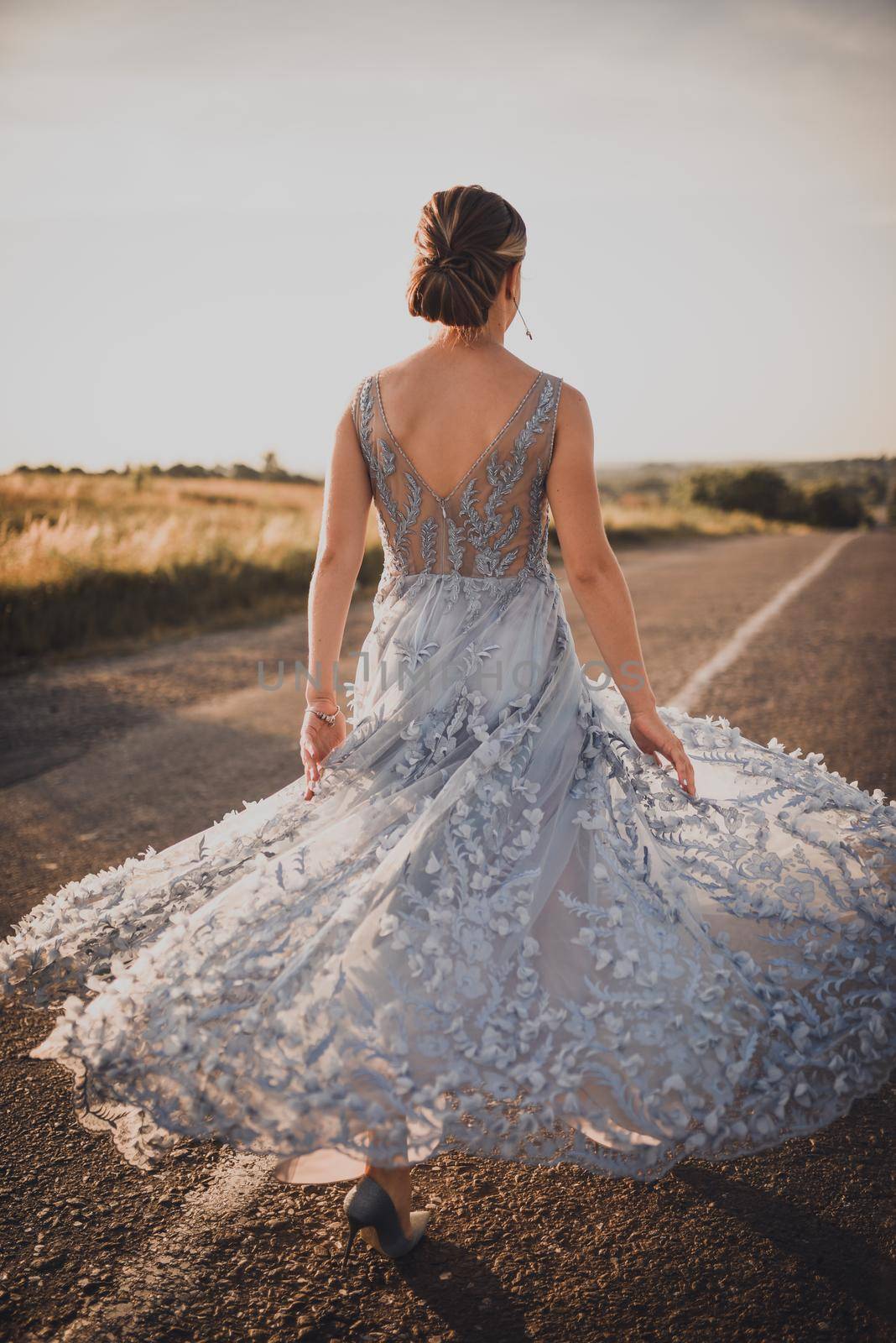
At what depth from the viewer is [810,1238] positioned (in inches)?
77.9

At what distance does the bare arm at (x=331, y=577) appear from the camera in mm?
2174

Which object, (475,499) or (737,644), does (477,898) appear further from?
(737,644)

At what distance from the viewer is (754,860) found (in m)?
2.05

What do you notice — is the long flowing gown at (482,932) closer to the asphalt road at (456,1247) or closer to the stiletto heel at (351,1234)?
the stiletto heel at (351,1234)

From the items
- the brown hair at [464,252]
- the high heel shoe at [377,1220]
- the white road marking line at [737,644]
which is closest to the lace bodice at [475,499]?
the brown hair at [464,252]

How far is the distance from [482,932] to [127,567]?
9327 mm

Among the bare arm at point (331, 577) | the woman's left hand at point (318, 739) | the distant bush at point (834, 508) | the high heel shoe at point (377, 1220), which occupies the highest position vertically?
the distant bush at point (834, 508)

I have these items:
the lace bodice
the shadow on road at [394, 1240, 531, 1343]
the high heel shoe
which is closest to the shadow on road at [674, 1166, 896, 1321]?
the shadow on road at [394, 1240, 531, 1343]

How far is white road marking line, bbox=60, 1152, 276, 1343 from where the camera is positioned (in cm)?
177

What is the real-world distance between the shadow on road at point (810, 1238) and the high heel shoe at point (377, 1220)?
27.7 inches

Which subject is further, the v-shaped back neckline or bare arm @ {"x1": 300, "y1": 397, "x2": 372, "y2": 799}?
bare arm @ {"x1": 300, "y1": 397, "x2": 372, "y2": 799}

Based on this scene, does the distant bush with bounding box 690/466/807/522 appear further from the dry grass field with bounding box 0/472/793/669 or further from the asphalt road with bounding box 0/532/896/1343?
the asphalt road with bounding box 0/532/896/1343

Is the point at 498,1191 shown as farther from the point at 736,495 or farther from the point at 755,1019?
the point at 736,495

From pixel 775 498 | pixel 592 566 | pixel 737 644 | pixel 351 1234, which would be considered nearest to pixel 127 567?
pixel 737 644
